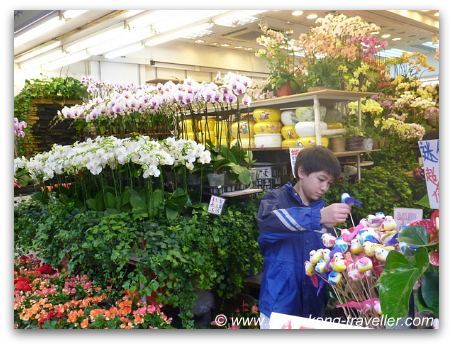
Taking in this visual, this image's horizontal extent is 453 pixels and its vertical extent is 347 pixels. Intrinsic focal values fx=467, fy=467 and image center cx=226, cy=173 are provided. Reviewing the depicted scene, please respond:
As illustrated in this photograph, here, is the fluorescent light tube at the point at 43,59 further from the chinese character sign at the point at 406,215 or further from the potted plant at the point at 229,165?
the chinese character sign at the point at 406,215

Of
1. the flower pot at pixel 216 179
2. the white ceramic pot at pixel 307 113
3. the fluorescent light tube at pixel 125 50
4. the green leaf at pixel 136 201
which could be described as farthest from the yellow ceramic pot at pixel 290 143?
the fluorescent light tube at pixel 125 50

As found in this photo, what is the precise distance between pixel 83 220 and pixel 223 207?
70 cm

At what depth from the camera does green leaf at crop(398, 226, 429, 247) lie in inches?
43.6

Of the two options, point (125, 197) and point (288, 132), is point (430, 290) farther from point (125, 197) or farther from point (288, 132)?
point (125, 197)

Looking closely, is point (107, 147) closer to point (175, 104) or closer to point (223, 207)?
point (175, 104)

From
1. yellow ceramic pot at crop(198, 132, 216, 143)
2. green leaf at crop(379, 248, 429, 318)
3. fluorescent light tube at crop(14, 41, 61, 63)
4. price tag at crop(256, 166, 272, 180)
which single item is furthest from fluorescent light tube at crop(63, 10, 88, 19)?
green leaf at crop(379, 248, 429, 318)

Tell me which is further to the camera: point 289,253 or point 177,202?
point 177,202

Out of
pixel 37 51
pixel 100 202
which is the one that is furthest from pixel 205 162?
pixel 37 51

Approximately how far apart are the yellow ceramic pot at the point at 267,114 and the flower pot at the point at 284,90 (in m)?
0.08

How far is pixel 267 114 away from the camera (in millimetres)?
2305

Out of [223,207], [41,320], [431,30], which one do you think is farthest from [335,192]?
[41,320]

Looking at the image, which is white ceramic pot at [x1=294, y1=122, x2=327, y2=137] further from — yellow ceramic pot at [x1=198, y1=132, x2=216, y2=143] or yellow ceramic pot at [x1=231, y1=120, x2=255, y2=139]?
yellow ceramic pot at [x1=198, y1=132, x2=216, y2=143]

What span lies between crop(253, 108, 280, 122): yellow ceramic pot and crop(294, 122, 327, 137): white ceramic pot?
0.39 feet

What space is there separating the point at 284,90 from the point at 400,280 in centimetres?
135
